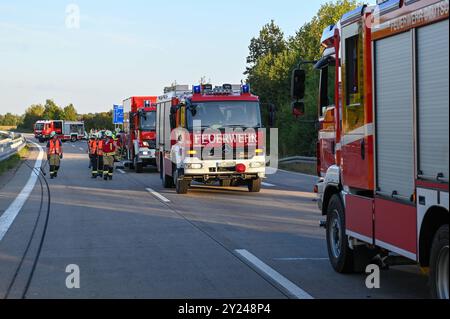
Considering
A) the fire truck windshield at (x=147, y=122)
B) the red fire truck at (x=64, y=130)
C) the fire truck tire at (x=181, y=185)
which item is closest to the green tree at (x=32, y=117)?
the red fire truck at (x=64, y=130)

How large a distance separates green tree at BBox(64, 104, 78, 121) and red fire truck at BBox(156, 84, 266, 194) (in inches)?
5006

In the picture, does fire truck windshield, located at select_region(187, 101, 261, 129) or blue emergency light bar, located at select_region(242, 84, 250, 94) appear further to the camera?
blue emergency light bar, located at select_region(242, 84, 250, 94)

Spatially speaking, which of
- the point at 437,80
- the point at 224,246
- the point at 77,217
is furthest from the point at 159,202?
the point at 437,80

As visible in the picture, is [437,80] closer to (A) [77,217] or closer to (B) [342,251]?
(B) [342,251]

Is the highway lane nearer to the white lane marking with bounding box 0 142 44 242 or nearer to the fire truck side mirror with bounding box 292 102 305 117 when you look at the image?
the white lane marking with bounding box 0 142 44 242

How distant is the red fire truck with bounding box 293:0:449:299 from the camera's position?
5.92m

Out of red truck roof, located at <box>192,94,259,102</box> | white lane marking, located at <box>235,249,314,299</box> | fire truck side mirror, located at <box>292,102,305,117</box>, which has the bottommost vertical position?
white lane marking, located at <box>235,249,314,299</box>

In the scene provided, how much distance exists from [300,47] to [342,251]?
6691 centimetres

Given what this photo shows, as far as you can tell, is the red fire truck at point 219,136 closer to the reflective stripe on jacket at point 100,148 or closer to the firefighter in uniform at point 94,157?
the reflective stripe on jacket at point 100,148

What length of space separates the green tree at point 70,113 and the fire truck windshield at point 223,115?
128 meters

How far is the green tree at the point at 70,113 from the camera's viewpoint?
146625mm

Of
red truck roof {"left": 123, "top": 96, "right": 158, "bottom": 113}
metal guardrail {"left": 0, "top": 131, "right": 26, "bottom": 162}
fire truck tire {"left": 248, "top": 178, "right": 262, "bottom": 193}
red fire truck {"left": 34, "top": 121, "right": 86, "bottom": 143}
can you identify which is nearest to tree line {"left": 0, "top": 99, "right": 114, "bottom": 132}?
red fire truck {"left": 34, "top": 121, "right": 86, "bottom": 143}

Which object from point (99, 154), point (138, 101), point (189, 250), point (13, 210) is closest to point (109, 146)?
point (99, 154)
